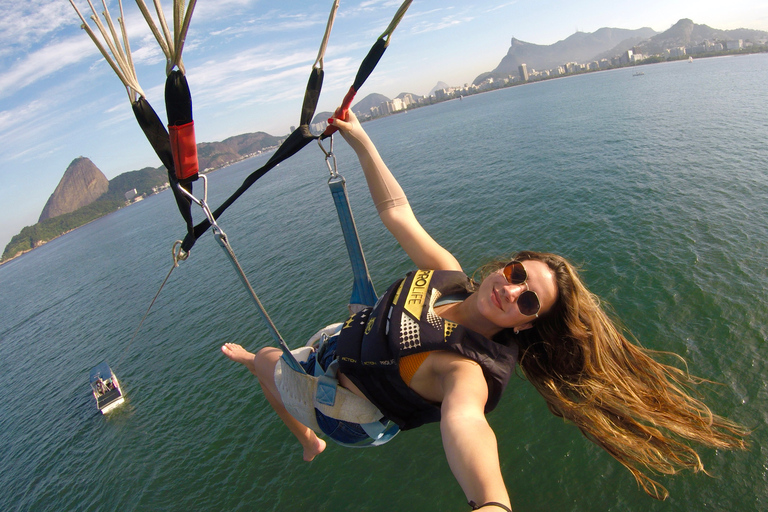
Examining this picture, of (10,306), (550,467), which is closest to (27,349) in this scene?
(10,306)

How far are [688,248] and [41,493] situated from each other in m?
22.0

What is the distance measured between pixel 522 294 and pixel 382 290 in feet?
40.9

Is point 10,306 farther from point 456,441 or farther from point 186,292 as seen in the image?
point 456,441

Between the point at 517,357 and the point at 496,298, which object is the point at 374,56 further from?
the point at 517,357

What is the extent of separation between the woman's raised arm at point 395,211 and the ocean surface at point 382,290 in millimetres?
6576

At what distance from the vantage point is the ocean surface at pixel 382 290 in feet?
25.7

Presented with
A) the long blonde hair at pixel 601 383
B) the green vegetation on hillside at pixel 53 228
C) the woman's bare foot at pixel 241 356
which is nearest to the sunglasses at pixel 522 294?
the long blonde hair at pixel 601 383

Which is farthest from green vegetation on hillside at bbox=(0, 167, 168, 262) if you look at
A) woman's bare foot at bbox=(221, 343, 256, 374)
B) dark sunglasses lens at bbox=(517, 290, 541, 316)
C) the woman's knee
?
dark sunglasses lens at bbox=(517, 290, 541, 316)

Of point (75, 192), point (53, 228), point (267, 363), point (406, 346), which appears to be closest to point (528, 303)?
point (406, 346)

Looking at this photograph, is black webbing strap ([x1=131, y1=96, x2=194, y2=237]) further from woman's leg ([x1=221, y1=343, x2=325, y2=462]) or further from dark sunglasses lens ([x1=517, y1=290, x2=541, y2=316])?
dark sunglasses lens ([x1=517, y1=290, x2=541, y2=316])

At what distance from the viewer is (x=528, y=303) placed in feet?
8.46

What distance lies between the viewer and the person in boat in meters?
2.36

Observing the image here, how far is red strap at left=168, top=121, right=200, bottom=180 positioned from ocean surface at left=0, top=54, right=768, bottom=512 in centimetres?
787

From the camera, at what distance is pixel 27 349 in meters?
23.1
